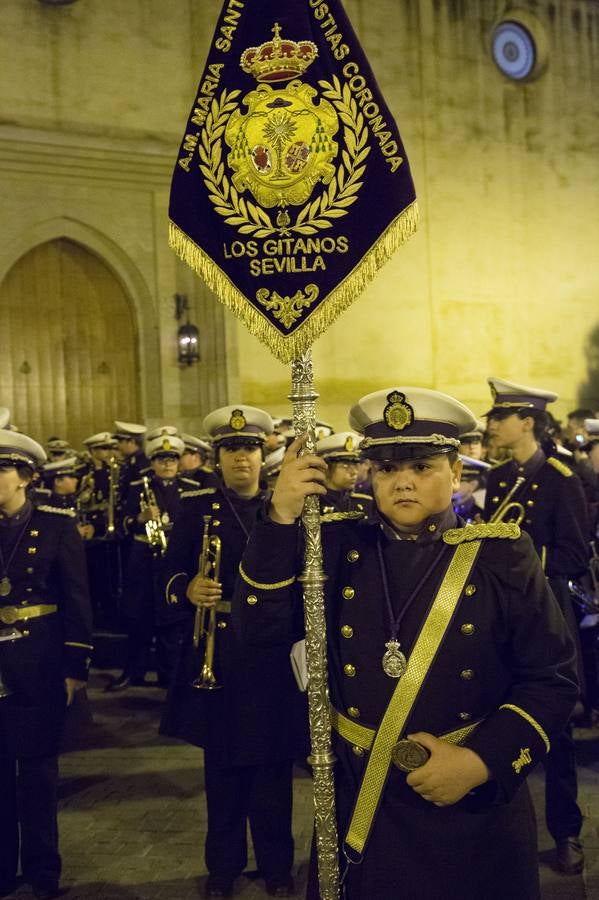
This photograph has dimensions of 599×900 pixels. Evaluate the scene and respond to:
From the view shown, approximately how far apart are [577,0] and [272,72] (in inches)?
770

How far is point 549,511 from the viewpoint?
6.11 metres

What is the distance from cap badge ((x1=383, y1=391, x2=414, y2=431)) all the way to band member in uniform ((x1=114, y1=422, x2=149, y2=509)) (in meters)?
8.36

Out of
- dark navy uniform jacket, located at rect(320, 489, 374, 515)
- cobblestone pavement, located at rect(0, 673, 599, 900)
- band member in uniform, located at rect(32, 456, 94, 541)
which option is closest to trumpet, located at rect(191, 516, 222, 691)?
cobblestone pavement, located at rect(0, 673, 599, 900)

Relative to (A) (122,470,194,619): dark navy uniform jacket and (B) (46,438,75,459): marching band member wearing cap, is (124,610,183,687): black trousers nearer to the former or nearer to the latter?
(A) (122,470,194,619): dark navy uniform jacket

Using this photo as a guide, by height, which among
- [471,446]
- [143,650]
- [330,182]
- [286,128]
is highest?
[286,128]

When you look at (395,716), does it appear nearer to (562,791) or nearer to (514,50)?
(562,791)

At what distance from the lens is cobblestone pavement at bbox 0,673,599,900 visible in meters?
5.38

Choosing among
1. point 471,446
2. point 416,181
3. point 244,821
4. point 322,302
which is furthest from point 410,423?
point 416,181

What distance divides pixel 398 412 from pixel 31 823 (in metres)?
3.34

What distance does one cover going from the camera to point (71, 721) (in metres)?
5.48

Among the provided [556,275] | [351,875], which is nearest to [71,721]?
[351,875]

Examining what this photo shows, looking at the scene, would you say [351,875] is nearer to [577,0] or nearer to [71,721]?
[71,721]

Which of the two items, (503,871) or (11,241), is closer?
(503,871)

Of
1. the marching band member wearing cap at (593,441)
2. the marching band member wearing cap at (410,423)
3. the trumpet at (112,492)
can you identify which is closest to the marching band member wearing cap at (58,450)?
the trumpet at (112,492)
